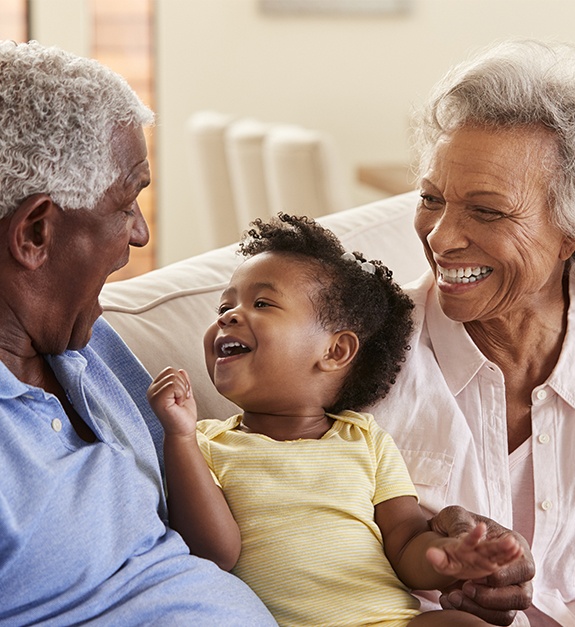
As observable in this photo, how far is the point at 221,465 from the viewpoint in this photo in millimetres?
1595

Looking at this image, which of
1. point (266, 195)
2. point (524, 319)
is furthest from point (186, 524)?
point (266, 195)

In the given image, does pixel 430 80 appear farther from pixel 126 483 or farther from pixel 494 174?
pixel 126 483

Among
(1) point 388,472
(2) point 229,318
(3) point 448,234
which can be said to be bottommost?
(1) point 388,472

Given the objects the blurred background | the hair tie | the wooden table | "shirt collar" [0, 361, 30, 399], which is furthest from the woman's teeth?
the blurred background

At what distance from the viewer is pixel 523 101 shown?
5.71 feet

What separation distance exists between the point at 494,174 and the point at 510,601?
674mm

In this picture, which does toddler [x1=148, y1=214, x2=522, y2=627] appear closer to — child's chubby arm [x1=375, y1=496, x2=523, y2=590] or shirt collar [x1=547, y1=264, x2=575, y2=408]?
child's chubby arm [x1=375, y1=496, x2=523, y2=590]

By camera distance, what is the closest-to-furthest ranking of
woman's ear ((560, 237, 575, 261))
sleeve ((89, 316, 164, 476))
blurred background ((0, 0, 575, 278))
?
sleeve ((89, 316, 164, 476)) → woman's ear ((560, 237, 575, 261)) → blurred background ((0, 0, 575, 278))

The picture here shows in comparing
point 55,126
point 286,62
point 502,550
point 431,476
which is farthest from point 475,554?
point 286,62

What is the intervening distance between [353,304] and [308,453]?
0.27 m

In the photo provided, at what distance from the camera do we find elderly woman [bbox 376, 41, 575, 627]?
1.73 meters

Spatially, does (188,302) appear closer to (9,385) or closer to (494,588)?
(9,385)

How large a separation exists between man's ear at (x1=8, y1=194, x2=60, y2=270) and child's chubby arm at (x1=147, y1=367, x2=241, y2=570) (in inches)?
10.9

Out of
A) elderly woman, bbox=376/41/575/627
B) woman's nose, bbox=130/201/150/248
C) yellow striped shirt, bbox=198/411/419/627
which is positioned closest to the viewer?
woman's nose, bbox=130/201/150/248
